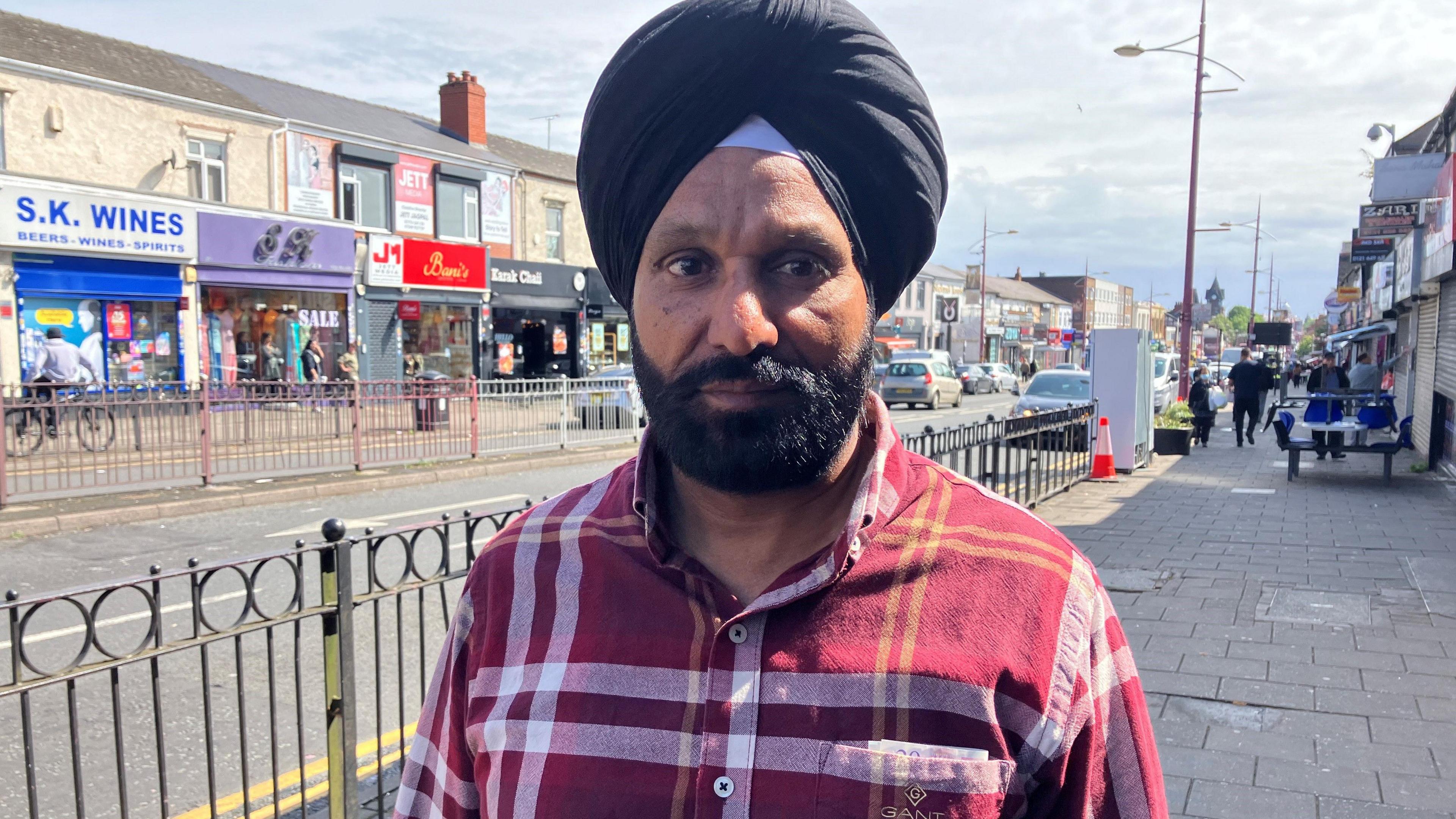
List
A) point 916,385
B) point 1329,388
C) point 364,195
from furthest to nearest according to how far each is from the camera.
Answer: point 916,385
point 364,195
point 1329,388

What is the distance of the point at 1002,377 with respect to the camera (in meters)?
44.9

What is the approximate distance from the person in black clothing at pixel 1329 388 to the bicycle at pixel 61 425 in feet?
45.7

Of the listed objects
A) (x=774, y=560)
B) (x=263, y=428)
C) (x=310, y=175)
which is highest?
(x=310, y=175)

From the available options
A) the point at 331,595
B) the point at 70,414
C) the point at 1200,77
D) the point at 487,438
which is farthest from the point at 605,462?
the point at 1200,77

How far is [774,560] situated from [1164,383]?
27.1m

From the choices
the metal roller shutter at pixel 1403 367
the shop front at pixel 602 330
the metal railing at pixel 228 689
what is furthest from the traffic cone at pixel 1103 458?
the shop front at pixel 602 330

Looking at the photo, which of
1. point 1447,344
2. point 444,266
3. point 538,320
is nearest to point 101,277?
point 444,266

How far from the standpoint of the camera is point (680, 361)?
1365 mm

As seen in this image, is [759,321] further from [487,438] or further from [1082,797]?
[487,438]

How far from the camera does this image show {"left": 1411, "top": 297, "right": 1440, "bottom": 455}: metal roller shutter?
49.7 ft

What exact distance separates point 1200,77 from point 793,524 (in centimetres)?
2069

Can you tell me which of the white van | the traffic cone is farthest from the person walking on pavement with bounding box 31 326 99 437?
the white van

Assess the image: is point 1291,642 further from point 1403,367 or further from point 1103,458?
point 1403,367

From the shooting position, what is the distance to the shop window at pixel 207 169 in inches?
853
